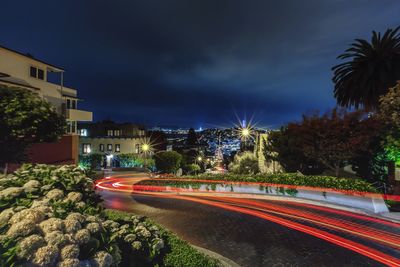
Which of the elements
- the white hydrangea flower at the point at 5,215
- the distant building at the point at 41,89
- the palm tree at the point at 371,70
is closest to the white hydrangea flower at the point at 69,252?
the white hydrangea flower at the point at 5,215

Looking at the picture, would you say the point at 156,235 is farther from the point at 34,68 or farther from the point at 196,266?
the point at 34,68

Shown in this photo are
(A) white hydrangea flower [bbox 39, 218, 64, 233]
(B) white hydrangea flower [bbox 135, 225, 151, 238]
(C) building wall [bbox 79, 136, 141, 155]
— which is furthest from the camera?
(C) building wall [bbox 79, 136, 141, 155]

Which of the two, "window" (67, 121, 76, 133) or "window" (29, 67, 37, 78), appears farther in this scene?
"window" (67, 121, 76, 133)

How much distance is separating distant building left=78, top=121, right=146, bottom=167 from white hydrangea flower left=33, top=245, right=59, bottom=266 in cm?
6043

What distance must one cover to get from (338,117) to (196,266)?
17.6 m

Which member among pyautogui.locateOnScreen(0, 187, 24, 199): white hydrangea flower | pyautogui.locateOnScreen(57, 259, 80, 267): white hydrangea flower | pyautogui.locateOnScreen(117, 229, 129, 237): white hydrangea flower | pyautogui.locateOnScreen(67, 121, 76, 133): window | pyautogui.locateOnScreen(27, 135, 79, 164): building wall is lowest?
pyautogui.locateOnScreen(117, 229, 129, 237): white hydrangea flower

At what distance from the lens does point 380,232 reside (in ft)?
37.2

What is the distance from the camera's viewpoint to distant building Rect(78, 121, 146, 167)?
62188 millimetres

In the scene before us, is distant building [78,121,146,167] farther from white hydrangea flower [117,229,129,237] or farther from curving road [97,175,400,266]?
white hydrangea flower [117,229,129,237]

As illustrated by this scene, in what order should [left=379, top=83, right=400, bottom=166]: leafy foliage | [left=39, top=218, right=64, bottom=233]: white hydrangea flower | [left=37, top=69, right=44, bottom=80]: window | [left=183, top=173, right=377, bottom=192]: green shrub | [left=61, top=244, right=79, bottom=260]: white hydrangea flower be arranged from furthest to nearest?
[left=37, top=69, right=44, bottom=80]: window
[left=379, top=83, right=400, bottom=166]: leafy foliage
[left=183, top=173, right=377, bottom=192]: green shrub
[left=39, top=218, right=64, bottom=233]: white hydrangea flower
[left=61, top=244, right=79, bottom=260]: white hydrangea flower

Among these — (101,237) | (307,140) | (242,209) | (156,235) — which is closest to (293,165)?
(307,140)

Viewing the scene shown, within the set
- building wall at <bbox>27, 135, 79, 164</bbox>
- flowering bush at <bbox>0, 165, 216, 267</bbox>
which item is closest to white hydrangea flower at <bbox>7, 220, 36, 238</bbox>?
flowering bush at <bbox>0, 165, 216, 267</bbox>

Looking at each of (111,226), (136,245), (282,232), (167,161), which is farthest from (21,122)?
(167,161)

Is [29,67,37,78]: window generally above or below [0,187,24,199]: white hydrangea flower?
above
